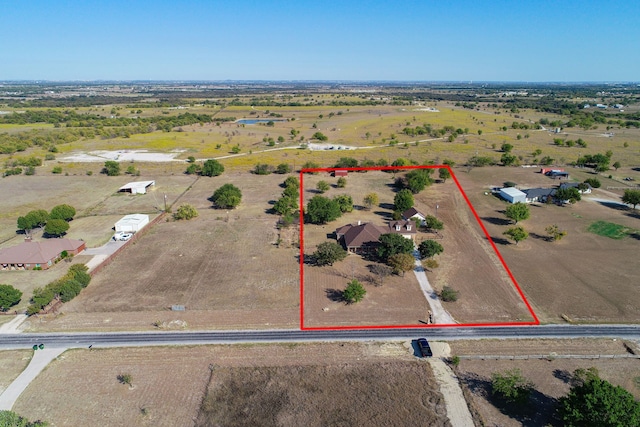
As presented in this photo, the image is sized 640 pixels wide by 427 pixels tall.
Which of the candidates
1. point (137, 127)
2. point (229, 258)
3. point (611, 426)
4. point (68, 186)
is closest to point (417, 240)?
point (229, 258)

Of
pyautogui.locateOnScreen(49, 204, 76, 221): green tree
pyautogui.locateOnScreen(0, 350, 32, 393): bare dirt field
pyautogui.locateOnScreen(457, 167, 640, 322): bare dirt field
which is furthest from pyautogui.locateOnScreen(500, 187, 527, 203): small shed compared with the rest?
pyautogui.locateOnScreen(49, 204, 76, 221): green tree

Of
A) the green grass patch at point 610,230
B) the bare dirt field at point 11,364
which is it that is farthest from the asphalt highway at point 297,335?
the green grass patch at point 610,230

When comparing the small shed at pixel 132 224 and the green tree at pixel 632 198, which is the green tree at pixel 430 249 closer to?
the small shed at pixel 132 224

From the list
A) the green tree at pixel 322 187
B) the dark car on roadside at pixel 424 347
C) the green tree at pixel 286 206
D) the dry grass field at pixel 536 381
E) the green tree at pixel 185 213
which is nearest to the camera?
the dry grass field at pixel 536 381

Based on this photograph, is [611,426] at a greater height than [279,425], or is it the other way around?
[611,426]

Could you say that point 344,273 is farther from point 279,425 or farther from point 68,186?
point 68,186

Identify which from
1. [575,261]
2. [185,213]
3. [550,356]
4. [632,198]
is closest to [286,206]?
[185,213]
